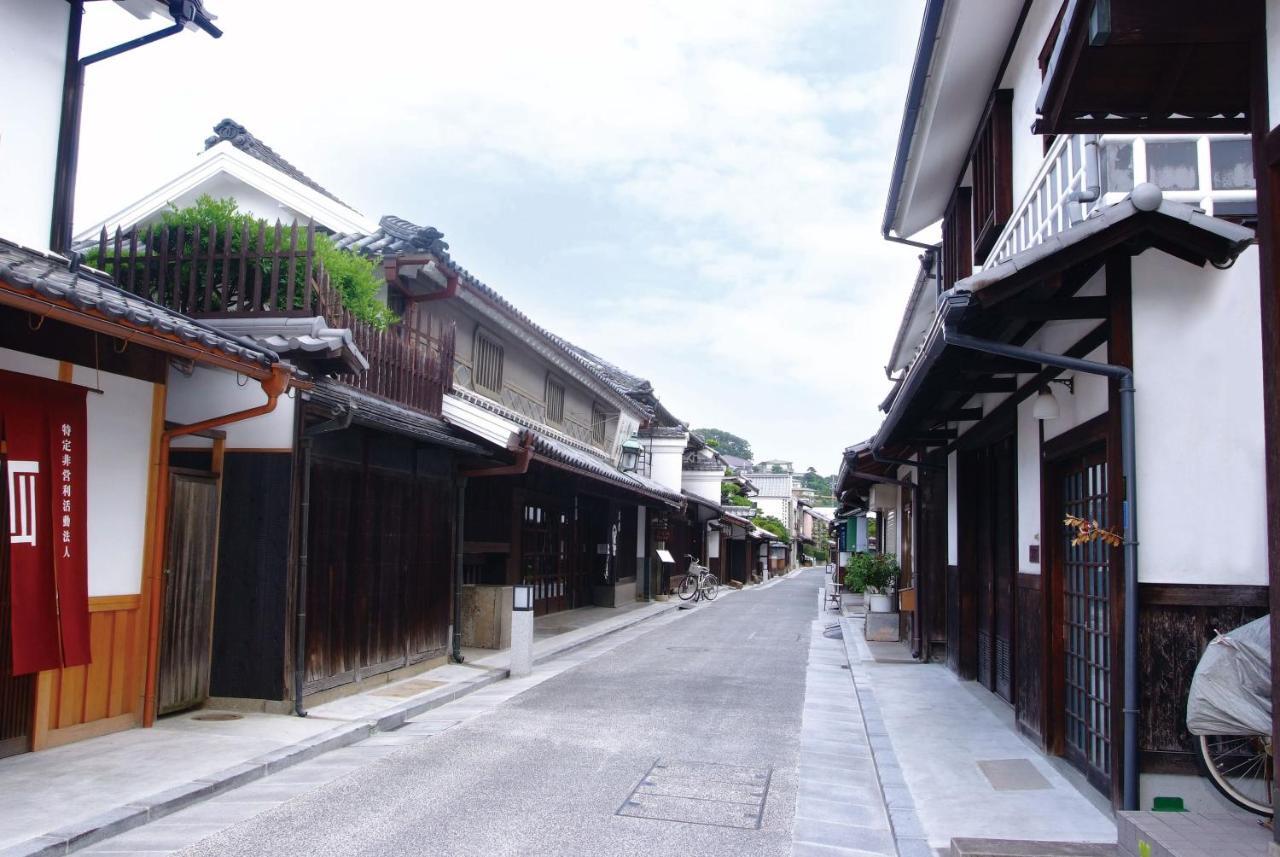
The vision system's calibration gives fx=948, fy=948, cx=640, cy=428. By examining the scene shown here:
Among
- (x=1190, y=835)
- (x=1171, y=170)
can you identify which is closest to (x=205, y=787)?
(x=1190, y=835)

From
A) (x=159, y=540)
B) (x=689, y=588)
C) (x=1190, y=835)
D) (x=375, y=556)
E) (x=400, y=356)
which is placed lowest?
(x=689, y=588)

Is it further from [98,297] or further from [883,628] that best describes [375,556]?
[883,628]

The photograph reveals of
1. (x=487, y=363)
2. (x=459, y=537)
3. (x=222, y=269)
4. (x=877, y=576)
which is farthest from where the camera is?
(x=877, y=576)

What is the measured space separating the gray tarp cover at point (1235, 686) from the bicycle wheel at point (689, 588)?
83.5 ft

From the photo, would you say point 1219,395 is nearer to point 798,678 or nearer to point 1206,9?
point 1206,9

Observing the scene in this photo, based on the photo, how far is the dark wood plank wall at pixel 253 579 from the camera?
945 centimetres

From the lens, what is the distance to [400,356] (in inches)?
481

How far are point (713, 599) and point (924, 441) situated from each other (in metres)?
19.7

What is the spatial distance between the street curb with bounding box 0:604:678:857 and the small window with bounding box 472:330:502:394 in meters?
7.90

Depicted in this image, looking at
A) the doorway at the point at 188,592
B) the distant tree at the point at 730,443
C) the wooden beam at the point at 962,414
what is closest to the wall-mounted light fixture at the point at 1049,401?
the wooden beam at the point at 962,414

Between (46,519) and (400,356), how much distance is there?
5447 mm

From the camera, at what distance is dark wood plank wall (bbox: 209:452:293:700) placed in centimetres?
945

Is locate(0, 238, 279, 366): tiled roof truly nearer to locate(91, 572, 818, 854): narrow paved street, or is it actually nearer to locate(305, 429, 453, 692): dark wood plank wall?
locate(305, 429, 453, 692): dark wood plank wall

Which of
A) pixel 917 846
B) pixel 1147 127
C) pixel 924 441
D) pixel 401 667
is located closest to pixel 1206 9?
pixel 1147 127
